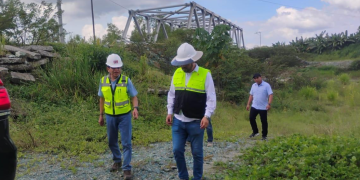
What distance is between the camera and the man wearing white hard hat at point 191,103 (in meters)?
4.05

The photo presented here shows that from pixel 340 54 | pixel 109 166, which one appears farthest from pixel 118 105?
pixel 340 54

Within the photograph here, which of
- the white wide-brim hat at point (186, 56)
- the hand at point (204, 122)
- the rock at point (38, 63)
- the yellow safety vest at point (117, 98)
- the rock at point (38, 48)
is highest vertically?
the rock at point (38, 48)

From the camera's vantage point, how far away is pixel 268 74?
1791 centimetres

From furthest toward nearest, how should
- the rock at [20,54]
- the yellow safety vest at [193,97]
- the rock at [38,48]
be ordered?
the rock at [38,48] < the rock at [20,54] < the yellow safety vest at [193,97]

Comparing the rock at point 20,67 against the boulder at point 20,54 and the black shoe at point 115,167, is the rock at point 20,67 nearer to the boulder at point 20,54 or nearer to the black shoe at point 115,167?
the boulder at point 20,54

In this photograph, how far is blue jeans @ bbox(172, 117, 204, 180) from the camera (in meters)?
4.11

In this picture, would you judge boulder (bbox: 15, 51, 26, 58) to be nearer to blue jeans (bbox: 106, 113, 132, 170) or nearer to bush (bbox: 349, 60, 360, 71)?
blue jeans (bbox: 106, 113, 132, 170)

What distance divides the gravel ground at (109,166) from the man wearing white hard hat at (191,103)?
30.5 inches

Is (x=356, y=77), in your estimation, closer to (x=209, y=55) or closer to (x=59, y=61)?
(x=209, y=55)

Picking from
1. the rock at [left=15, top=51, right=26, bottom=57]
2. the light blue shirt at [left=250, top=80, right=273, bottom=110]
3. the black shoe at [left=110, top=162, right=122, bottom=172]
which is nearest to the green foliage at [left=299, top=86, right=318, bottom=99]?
the light blue shirt at [left=250, top=80, right=273, bottom=110]

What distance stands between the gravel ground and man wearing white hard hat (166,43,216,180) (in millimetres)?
775

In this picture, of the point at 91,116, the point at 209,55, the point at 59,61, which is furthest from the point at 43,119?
the point at 209,55

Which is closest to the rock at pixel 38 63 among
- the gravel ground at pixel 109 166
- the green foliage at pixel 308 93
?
the gravel ground at pixel 109 166

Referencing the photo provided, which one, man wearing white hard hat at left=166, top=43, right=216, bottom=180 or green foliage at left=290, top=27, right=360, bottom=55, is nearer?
man wearing white hard hat at left=166, top=43, right=216, bottom=180
